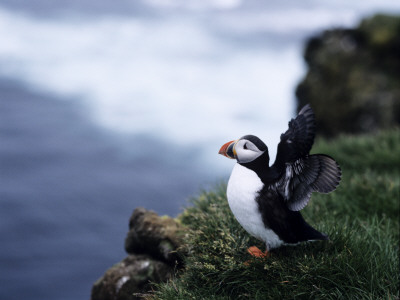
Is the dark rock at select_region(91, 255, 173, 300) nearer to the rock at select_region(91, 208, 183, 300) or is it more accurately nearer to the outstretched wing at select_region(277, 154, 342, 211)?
the rock at select_region(91, 208, 183, 300)

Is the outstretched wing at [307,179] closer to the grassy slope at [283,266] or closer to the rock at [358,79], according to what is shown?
the grassy slope at [283,266]

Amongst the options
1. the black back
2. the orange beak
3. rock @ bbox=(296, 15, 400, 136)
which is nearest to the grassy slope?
the black back

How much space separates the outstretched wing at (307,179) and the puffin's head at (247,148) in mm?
247

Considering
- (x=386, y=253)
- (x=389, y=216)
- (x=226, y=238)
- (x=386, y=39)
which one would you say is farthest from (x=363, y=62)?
(x=226, y=238)

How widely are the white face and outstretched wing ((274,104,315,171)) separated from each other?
183 millimetres

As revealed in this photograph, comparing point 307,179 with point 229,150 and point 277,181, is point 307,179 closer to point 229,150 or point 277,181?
point 277,181

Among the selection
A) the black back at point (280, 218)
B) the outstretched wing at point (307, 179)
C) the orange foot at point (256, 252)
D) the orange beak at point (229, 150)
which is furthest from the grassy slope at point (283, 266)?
the orange beak at point (229, 150)

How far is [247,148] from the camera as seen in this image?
3.45 metres

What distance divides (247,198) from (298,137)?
0.61 m

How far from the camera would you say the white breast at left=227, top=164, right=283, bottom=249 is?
11.2 ft

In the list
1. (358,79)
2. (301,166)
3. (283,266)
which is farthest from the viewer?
(358,79)

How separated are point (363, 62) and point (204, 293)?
982 centimetres

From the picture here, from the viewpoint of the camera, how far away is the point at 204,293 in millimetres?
3783

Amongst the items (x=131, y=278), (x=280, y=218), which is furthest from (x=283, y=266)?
(x=131, y=278)
